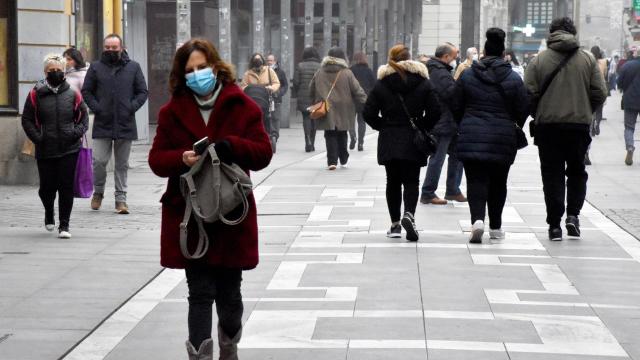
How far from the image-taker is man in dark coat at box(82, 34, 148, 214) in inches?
525

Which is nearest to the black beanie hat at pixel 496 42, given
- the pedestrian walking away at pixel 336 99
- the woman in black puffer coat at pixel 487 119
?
the woman in black puffer coat at pixel 487 119

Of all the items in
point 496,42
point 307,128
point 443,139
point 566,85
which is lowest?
point 307,128

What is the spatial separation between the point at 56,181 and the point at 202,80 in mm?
5919

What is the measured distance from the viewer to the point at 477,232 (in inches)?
443

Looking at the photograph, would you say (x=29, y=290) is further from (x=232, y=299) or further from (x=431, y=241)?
(x=431, y=241)

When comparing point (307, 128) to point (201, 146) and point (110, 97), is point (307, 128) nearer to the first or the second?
point (110, 97)

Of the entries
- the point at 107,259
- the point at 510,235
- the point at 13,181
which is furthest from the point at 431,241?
the point at 13,181

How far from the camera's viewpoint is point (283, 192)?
1572 centimetres

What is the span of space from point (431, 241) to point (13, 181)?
6.73m

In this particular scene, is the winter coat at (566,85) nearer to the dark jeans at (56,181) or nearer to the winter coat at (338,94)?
the dark jeans at (56,181)

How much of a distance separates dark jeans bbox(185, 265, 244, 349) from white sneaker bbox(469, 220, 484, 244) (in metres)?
5.11

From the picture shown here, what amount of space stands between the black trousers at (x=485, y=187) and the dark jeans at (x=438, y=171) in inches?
107

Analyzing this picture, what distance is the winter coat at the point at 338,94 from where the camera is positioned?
19.0 meters

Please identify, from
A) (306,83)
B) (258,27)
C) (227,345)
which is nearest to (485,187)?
(227,345)
